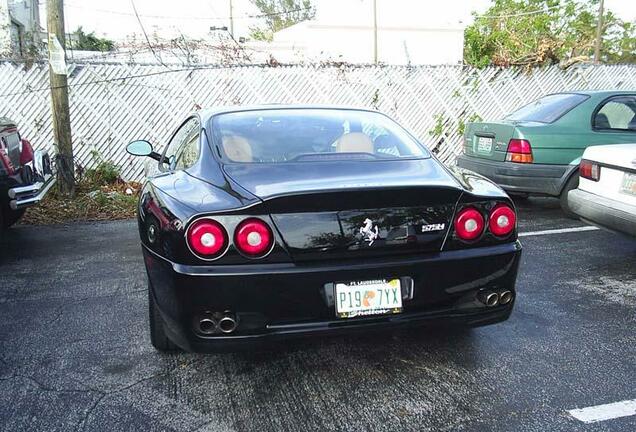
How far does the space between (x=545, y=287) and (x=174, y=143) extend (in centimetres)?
309

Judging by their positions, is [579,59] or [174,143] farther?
[579,59]

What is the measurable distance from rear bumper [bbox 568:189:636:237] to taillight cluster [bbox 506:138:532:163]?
141 centimetres

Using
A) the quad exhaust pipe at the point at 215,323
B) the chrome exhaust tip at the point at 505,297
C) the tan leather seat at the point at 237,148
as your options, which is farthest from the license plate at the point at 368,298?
the tan leather seat at the point at 237,148

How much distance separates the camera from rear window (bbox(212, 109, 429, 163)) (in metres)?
3.25

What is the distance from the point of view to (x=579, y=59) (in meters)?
10.4

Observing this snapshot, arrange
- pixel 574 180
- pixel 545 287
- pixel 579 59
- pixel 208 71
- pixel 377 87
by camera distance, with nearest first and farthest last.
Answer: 1. pixel 545 287
2. pixel 574 180
3. pixel 208 71
4. pixel 377 87
5. pixel 579 59

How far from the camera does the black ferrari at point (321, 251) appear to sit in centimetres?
252

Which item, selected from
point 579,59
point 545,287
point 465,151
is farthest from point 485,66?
point 545,287

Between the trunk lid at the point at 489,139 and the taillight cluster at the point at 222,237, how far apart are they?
491 cm

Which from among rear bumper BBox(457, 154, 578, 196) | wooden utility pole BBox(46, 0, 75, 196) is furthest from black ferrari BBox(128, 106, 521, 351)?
wooden utility pole BBox(46, 0, 75, 196)

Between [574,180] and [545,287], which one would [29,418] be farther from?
[574,180]

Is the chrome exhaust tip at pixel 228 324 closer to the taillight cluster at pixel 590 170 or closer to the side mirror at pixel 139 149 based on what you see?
the side mirror at pixel 139 149

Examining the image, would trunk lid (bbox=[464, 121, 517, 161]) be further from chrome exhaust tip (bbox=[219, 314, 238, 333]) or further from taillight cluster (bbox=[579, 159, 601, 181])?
Result: chrome exhaust tip (bbox=[219, 314, 238, 333])

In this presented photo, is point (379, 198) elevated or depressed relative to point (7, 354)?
elevated
